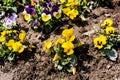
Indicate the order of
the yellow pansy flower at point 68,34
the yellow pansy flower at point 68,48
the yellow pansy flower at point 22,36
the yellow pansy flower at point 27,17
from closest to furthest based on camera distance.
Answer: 1. the yellow pansy flower at point 68,48
2. the yellow pansy flower at point 68,34
3. the yellow pansy flower at point 22,36
4. the yellow pansy flower at point 27,17

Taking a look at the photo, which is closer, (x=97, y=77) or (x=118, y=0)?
(x=97, y=77)

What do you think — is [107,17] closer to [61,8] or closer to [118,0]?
[118,0]

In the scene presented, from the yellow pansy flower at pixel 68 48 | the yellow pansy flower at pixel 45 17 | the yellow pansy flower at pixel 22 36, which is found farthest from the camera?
the yellow pansy flower at pixel 45 17

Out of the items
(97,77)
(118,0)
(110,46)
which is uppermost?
(118,0)

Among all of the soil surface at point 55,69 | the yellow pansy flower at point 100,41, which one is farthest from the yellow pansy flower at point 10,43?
the yellow pansy flower at point 100,41

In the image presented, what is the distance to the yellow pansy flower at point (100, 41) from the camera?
420 centimetres

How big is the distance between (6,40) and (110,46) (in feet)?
4.33

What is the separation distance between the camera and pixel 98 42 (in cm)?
424

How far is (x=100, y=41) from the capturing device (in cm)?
422

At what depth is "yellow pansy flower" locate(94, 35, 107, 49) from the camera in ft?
13.8

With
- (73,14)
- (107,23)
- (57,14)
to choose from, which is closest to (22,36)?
(57,14)

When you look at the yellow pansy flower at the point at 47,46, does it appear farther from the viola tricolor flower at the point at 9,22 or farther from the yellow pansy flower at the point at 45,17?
the viola tricolor flower at the point at 9,22

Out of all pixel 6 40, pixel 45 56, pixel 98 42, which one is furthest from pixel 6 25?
pixel 98 42

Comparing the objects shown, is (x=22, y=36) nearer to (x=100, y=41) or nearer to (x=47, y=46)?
(x=47, y=46)
